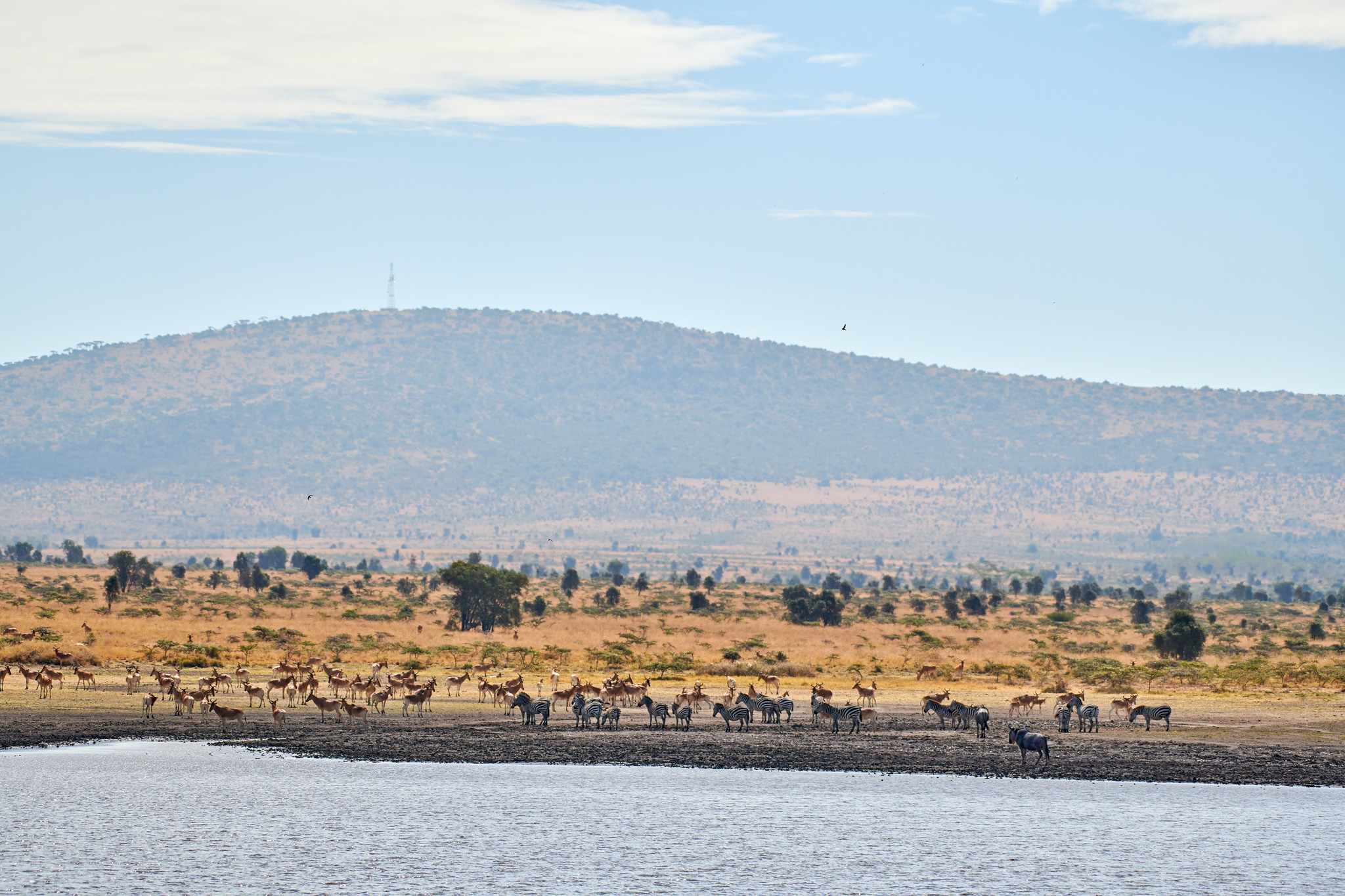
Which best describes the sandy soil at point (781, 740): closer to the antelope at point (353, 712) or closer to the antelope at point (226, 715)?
the antelope at point (226, 715)

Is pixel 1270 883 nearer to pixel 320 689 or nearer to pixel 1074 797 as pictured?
pixel 1074 797

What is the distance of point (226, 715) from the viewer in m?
36.5

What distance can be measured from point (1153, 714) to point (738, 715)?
1049cm

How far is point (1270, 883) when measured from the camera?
2267cm

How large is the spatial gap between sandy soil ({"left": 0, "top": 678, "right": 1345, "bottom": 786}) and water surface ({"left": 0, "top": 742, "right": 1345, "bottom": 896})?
41.4 inches

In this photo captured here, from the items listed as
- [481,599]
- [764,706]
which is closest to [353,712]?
[764,706]

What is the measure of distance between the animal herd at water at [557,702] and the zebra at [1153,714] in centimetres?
4

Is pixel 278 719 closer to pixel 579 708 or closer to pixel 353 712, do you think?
pixel 353 712

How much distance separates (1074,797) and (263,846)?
593 inches

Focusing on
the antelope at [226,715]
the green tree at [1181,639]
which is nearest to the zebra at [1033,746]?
the antelope at [226,715]

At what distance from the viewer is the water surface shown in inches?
895

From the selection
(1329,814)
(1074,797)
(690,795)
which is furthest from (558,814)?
(1329,814)

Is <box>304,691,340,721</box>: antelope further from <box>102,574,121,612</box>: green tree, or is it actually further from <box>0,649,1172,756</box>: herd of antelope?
<box>102,574,121,612</box>: green tree

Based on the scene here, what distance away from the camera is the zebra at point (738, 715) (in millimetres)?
38062
